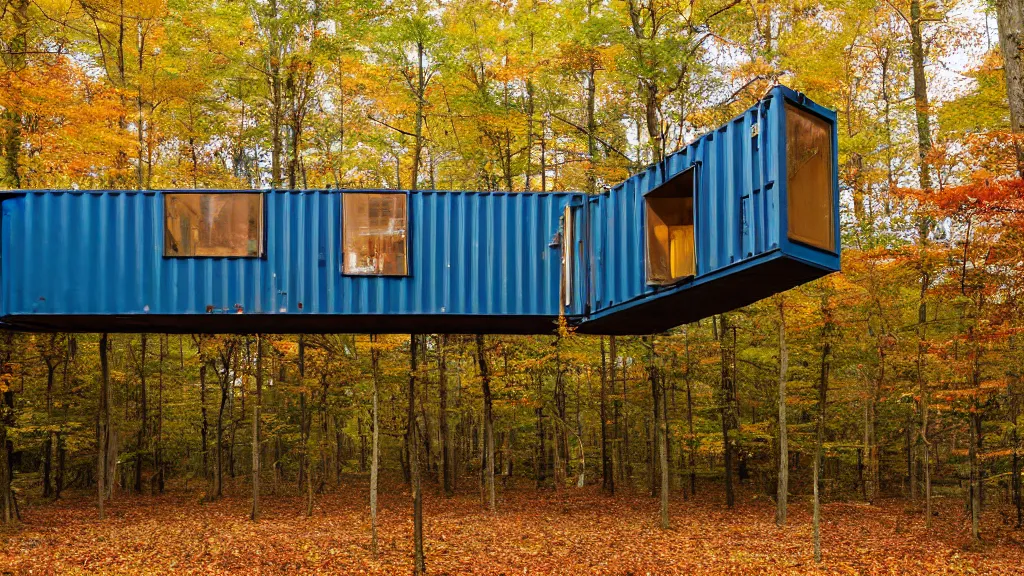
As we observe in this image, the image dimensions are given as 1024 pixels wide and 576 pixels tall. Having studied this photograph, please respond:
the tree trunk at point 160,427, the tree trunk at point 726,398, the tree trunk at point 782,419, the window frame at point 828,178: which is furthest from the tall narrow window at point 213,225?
the tree trunk at point 160,427

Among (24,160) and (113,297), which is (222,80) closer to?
(24,160)

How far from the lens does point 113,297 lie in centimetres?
1318

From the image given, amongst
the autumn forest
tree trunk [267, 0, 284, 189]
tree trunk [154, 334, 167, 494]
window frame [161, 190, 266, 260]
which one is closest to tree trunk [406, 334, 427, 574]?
the autumn forest

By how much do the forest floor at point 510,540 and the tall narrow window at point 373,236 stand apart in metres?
6.87

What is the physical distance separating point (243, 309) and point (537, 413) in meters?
19.4

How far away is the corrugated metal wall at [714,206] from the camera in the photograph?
360 inches

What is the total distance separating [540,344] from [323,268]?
31.3 ft

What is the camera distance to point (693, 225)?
1108cm

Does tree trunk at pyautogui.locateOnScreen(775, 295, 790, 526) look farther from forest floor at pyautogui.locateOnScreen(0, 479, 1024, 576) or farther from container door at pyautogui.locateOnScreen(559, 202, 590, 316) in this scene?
container door at pyautogui.locateOnScreen(559, 202, 590, 316)

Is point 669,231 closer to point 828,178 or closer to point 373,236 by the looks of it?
point 828,178

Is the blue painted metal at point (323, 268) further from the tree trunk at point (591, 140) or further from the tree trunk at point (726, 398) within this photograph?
the tree trunk at point (726, 398)

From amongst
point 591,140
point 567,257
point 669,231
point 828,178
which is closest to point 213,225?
point 567,257

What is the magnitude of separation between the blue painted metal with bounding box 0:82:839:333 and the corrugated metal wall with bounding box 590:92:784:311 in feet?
0.18

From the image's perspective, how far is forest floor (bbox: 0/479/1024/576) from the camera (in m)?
16.1
